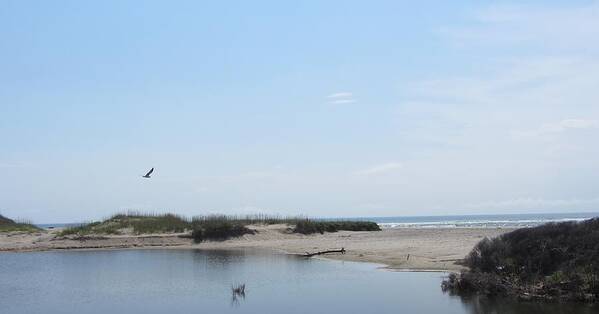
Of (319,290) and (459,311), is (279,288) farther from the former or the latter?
(459,311)

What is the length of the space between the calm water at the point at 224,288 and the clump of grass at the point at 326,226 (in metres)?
16.8

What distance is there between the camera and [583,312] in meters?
17.2

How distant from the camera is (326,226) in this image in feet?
185

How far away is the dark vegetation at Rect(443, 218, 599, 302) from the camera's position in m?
18.7

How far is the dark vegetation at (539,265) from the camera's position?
1872cm

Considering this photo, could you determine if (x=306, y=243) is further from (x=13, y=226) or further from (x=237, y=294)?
(x=13, y=226)

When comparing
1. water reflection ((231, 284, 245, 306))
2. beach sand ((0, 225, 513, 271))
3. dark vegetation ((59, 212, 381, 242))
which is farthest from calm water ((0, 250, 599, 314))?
dark vegetation ((59, 212, 381, 242))

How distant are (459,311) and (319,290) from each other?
19.2 ft

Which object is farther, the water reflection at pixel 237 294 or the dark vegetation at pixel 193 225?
the dark vegetation at pixel 193 225

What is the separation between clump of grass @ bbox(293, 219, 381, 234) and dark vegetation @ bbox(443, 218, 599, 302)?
3068 centimetres

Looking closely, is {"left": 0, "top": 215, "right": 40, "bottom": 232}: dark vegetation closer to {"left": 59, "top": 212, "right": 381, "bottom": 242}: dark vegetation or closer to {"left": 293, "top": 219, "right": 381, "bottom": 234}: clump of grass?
{"left": 59, "top": 212, "right": 381, "bottom": 242}: dark vegetation

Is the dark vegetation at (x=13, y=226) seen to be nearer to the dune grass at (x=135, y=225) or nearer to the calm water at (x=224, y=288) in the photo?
the dune grass at (x=135, y=225)

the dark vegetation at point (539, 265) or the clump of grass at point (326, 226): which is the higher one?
the clump of grass at point (326, 226)

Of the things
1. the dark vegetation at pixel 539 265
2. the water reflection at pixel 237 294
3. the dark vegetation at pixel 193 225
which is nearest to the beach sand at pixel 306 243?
the dark vegetation at pixel 193 225
